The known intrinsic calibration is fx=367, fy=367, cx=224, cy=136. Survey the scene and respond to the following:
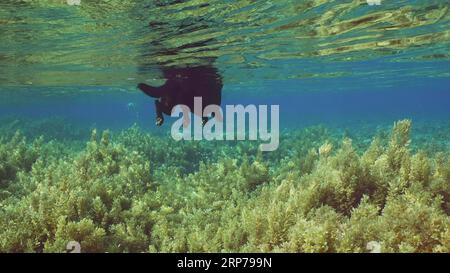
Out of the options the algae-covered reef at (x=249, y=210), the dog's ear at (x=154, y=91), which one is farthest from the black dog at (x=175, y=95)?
the algae-covered reef at (x=249, y=210)

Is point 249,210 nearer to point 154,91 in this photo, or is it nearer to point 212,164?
point 212,164

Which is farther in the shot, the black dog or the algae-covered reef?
the black dog

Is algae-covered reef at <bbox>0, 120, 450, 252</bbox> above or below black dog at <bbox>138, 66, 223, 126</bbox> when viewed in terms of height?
below

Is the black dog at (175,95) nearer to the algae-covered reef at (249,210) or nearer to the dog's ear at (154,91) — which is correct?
the dog's ear at (154,91)

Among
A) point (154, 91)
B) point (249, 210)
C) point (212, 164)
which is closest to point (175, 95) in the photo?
point (154, 91)

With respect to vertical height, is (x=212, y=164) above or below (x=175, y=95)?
below

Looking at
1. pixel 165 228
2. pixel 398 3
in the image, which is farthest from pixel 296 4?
pixel 165 228

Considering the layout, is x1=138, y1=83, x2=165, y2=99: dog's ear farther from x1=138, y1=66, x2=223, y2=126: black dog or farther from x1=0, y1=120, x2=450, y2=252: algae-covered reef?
x1=0, y1=120, x2=450, y2=252: algae-covered reef

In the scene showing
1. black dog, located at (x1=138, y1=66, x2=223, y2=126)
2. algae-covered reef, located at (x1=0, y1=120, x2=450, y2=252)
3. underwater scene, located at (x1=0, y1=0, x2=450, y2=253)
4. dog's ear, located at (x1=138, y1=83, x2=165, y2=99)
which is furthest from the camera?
dog's ear, located at (x1=138, y1=83, x2=165, y2=99)

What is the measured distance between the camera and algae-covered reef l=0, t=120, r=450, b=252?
19.7ft

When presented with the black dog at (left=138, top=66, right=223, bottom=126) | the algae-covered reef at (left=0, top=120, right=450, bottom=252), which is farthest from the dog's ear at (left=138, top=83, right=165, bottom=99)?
the algae-covered reef at (left=0, top=120, right=450, bottom=252)

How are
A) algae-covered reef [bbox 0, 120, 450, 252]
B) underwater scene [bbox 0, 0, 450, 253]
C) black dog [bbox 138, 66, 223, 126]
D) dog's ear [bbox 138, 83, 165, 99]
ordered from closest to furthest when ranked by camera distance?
algae-covered reef [bbox 0, 120, 450, 252], underwater scene [bbox 0, 0, 450, 253], black dog [bbox 138, 66, 223, 126], dog's ear [bbox 138, 83, 165, 99]

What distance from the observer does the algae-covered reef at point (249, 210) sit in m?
6.01

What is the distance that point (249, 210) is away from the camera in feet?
26.2
